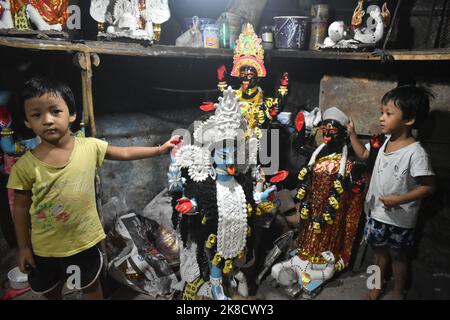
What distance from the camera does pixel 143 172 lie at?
3.73 metres

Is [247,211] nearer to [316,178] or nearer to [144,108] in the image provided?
[316,178]

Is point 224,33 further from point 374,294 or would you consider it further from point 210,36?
point 374,294

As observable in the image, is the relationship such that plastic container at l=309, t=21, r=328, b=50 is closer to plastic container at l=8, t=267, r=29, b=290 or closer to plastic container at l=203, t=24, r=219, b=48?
plastic container at l=203, t=24, r=219, b=48

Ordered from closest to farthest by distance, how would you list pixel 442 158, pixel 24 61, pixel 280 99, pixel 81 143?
pixel 81 143
pixel 24 61
pixel 442 158
pixel 280 99

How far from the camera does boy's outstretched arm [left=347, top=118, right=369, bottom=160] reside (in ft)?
8.46

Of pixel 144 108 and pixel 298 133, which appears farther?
→ pixel 144 108

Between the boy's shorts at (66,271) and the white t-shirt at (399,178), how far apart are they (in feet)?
7.06

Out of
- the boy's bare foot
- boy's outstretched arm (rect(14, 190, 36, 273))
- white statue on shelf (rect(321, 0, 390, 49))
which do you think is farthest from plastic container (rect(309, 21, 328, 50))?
boy's outstretched arm (rect(14, 190, 36, 273))

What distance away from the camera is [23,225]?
6.12 feet

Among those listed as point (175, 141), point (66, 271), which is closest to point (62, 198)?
point (66, 271)

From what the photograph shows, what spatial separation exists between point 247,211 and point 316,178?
756 mm

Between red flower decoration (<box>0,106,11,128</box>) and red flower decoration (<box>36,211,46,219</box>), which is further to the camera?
red flower decoration (<box>0,106,11,128</box>)

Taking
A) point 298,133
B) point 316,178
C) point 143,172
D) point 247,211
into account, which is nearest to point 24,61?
point 143,172

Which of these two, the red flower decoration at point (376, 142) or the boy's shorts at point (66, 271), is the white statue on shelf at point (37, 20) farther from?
the red flower decoration at point (376, 142)
